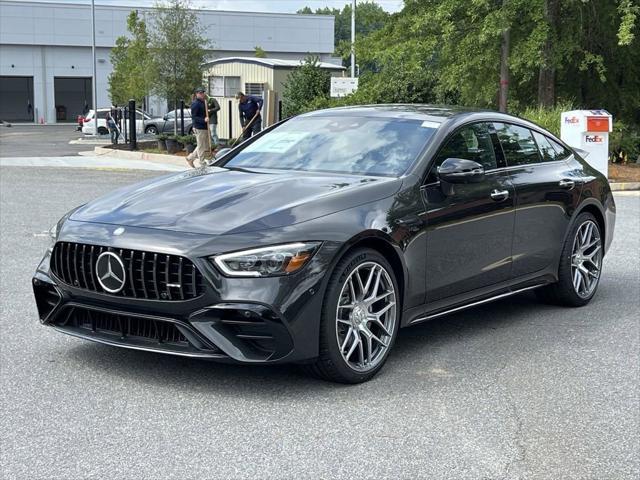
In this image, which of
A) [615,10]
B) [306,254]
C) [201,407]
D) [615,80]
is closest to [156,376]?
[201,407]

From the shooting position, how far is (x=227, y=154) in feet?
21.7

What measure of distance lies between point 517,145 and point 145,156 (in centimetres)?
2058

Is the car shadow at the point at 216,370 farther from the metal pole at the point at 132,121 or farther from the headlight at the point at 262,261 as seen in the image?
the metal pole at the point at 132,121

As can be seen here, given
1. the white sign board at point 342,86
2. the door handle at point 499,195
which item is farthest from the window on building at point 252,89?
the door handle at point 499,195

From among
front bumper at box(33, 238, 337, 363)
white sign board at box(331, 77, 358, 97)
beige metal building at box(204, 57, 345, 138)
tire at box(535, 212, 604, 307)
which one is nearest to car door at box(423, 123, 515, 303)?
tire at box(535, 212, 604, 307)

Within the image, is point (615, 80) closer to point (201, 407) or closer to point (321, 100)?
point (321, 100)

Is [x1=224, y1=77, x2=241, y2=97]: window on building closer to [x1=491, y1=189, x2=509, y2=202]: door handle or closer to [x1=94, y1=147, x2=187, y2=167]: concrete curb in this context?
[x1=94, y1=147, x2=187, y2=167]: concrete curb

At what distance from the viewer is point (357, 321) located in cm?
510

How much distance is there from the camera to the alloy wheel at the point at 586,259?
7.17m

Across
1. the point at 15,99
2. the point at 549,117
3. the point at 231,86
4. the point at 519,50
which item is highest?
the point at 519,50

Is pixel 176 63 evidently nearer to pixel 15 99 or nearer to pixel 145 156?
pixel 145 156

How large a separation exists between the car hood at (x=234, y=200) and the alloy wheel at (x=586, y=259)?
7.62ft

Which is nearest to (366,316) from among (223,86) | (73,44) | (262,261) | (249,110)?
(262,261)

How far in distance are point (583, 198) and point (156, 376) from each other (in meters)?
3.77
